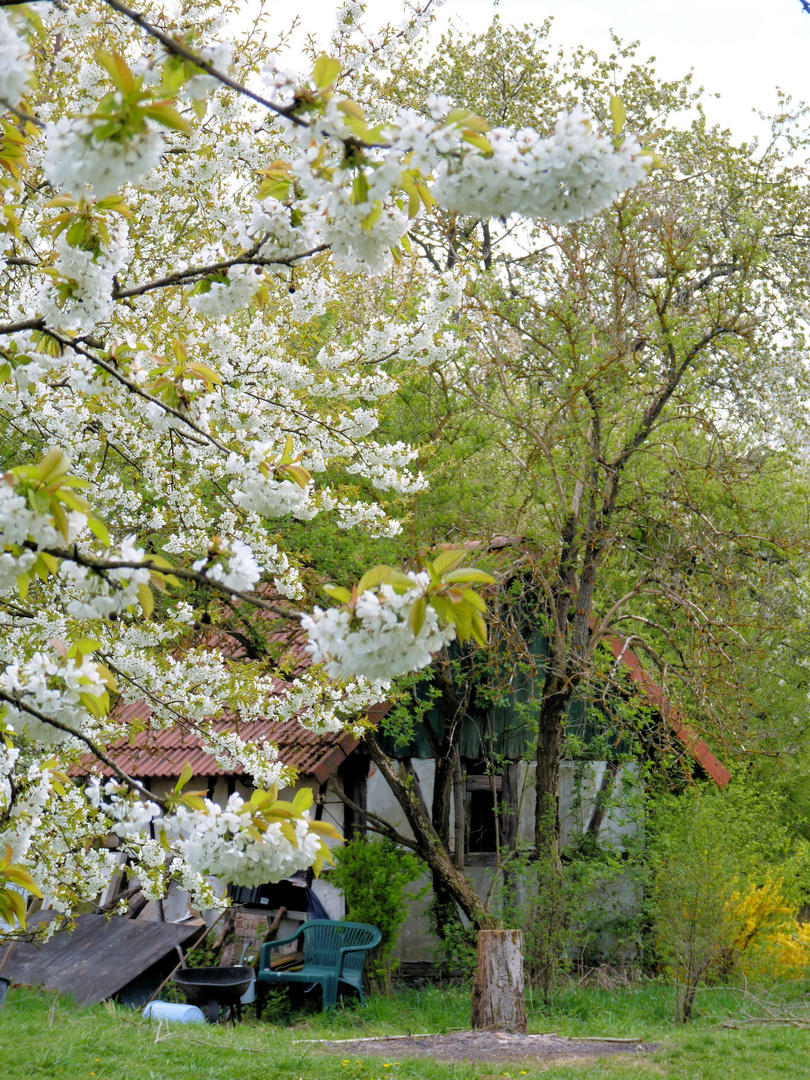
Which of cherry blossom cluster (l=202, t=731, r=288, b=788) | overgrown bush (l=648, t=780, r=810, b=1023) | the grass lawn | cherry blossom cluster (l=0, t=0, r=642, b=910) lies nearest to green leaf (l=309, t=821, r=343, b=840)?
cherry blossom cluster (l=0, t=0, r=642, b=910)

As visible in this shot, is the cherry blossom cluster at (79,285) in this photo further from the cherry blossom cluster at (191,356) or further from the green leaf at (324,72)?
the green leaf at (324,72)

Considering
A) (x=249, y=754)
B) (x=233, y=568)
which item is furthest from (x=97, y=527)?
(x=249, y=754)

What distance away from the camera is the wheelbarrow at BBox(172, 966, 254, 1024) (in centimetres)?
856

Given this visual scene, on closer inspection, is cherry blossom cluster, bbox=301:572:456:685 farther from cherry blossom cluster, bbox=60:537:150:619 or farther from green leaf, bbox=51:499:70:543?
green leaf, bbox=51:499:70:543

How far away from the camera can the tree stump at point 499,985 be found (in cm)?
743

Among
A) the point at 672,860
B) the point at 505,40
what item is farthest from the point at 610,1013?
the point at 505,40

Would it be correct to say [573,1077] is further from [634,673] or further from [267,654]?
[634,673]

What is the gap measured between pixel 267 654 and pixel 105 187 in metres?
7.37

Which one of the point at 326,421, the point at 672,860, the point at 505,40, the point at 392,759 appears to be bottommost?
the point at 672,860

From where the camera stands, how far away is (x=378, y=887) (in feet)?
31.8

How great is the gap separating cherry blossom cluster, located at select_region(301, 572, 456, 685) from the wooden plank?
8.21 m

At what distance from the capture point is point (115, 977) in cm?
929

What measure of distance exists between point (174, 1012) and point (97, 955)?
1.80 m

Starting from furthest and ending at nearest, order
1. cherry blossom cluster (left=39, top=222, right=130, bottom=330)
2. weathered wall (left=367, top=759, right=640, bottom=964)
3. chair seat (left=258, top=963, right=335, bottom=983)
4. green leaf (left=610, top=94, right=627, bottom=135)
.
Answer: weathered wall (left=367, top=759, right=640, bottom=964) < chair seat (left=258, top=963, right=335, bottom=983) < cherry blossom cluster (left=39, top=222, right=130, bottom=330) < green leaf (left=610, top=94, right=627, bottom=135)
